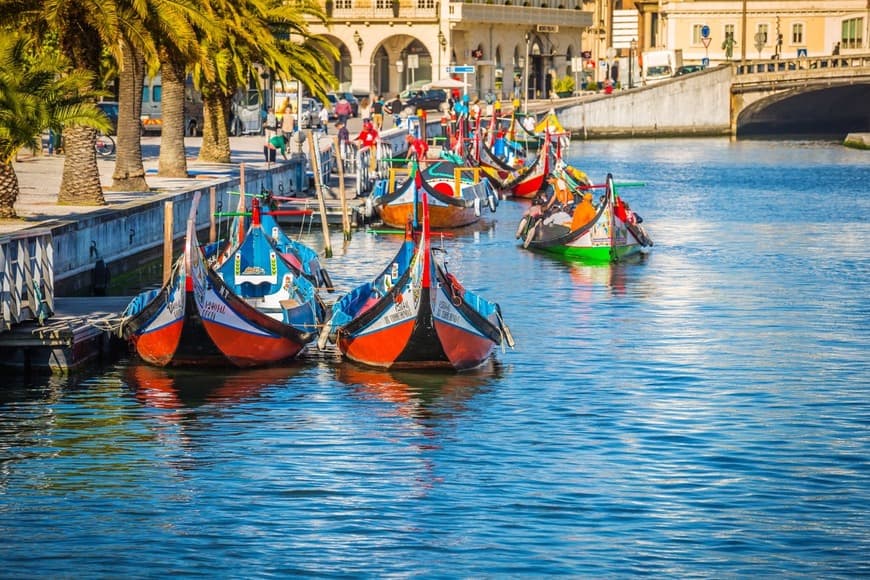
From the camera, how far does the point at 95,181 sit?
149 feet

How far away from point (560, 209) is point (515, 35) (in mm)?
86656

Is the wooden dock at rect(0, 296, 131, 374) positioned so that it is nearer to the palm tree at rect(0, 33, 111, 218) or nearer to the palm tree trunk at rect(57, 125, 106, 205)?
the palm tree at rect(0, 33, 111, 218)

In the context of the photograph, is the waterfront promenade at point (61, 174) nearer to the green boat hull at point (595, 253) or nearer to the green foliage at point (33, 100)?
the green foliage at point (33, 100)

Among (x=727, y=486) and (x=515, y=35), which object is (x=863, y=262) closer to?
(x=727, y=486)

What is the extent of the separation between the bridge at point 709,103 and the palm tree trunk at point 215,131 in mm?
59346

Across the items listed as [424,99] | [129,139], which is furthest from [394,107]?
[129,139]

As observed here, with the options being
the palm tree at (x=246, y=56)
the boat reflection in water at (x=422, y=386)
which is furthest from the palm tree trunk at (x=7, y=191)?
the palm tree at (x=246, y=56)

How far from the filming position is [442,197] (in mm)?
58781

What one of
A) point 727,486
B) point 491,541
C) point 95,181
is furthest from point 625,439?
point 95,181

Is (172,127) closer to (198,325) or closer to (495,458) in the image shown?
(198,325)

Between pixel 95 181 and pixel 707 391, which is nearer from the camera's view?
pixel 707 391

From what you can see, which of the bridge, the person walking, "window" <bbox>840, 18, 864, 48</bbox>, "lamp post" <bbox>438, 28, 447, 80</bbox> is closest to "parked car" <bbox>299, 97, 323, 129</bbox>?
the person walking

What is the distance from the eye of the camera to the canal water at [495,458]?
21.4 metres

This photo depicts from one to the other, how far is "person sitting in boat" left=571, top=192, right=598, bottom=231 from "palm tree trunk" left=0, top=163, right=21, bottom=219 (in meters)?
16.8
